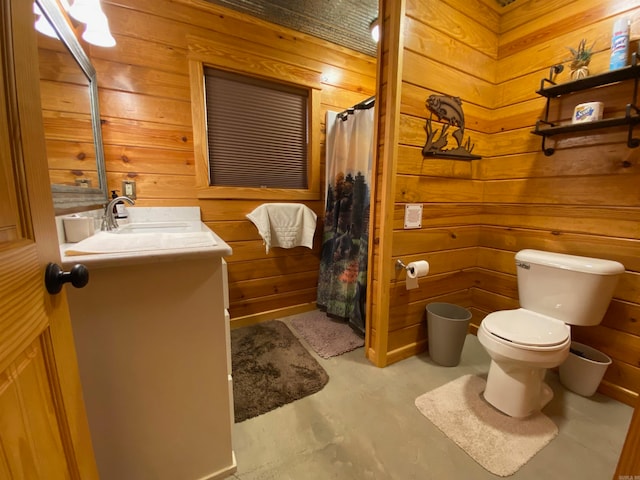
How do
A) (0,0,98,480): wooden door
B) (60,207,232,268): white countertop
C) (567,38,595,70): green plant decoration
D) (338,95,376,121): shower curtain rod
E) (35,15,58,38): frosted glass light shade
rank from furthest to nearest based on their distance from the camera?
(338,95,376,121): shower curtain rod, (567,38,595,70): green plant decoration, (35,15,58,38): frosted glass light shade, (60,207,232,268): white countertop, (0,0,98,480): wooden door

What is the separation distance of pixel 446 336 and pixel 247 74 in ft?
7.79

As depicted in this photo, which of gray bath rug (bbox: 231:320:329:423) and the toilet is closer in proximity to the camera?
the toilet

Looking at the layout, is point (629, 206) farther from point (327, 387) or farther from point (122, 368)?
point (122, 368)

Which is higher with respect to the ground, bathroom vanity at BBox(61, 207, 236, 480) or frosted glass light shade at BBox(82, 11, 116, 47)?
frosted glass light shade at BBox(82, 11, 116, 47)

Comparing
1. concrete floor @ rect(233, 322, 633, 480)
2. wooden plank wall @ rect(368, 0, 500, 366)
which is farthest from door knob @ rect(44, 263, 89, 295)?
wooden plank wall @ rect(368, 0, 500, 366)

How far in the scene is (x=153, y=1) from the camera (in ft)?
5.76

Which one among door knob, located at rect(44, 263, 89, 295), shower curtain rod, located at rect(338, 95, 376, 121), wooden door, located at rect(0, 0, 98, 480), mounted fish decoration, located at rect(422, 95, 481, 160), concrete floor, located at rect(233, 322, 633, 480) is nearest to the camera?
wooden door, located at rect(0, 0, 98, 480)

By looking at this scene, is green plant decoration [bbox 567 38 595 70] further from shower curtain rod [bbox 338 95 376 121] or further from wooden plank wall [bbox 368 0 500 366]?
shower curtain rod [bbox 338 95 376 121]

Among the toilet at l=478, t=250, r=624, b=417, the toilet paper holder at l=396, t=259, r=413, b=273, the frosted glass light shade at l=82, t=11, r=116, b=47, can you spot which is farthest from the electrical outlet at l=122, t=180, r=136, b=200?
the toilet at l=478, t=250, r=624, b=417

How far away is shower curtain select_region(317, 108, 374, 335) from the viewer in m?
2.07

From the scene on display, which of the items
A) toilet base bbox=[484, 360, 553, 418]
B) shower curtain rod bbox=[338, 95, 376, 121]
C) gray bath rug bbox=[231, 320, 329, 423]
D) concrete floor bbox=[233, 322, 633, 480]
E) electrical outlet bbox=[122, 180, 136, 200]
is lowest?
concrete floor bbox=[233, 322, 633, 480]

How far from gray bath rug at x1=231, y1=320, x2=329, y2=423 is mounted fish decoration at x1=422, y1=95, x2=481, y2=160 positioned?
156 cm

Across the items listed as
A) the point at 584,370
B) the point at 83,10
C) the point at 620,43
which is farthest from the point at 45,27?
the point at 584,370

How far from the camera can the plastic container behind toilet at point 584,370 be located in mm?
1456
